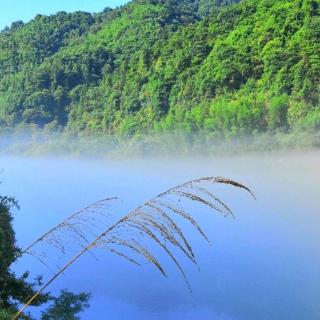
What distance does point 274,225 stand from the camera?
47.6 ft

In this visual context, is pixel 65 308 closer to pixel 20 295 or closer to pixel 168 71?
pixel 20 295

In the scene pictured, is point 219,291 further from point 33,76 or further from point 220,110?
point 33,76

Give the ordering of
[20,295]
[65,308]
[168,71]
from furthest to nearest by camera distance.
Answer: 1. [168,71]
2. [65,308]
3. [20,295]

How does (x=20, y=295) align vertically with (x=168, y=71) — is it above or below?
below

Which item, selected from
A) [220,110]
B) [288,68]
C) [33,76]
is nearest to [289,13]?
[288,68]

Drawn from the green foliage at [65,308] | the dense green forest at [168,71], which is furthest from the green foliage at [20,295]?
the dense green forest at [168,71]

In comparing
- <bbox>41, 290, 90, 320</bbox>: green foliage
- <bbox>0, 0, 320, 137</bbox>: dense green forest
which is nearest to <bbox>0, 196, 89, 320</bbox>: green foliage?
<bbox>41, 290, 90, 320</bbox>: green foliage

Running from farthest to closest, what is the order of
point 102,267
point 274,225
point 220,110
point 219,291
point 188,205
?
point 220,110 < point 188,205 < point 274,225 < point 102,267 < point 219,291

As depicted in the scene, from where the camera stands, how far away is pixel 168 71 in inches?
1203

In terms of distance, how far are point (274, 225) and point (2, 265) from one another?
38.2 feet

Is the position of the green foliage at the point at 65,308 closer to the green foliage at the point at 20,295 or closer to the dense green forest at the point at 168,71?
the green foliage at the point at 20,295

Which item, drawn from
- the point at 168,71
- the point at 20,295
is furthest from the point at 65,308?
the point at 168,71

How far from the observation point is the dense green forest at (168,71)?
2458 centimetres

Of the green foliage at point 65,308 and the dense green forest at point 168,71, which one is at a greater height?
the dense green forest at point 168,71
